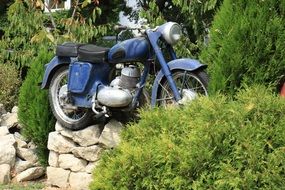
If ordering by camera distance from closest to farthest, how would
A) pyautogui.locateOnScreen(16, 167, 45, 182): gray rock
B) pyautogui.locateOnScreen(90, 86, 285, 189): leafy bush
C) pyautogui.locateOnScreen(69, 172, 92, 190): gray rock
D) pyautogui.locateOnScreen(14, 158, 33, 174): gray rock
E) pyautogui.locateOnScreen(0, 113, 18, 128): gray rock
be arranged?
pyautogui.locateOnScreen(90, 86, 285, 189): leafy bush
pyautogui.locateOnScreen(69, 172, 92, 190): gray rock
pyautogui.locateOnScreen(16, 167, 45, 182): gray rock
pyautogui.locateOnScreen(14, 158, 33, 174): gray rock
pyautogui.locateOnScreen(0, 113, 18, 128): gray rock

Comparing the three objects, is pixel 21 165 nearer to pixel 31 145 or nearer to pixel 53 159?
pixel 31 145

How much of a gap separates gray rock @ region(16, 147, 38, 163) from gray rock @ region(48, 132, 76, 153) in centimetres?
75

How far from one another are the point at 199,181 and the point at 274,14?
1.81m

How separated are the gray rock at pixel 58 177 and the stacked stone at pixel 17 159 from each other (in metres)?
0.48

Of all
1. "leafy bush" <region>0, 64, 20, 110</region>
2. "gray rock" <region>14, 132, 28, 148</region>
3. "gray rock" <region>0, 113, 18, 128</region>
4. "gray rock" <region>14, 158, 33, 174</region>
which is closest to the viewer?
"gray rock" <region>14, 158, 33, 174</region>

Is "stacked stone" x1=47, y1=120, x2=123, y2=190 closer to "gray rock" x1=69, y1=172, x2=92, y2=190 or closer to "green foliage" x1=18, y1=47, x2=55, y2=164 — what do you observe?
"gray rock" x1=69, y1=172, x2=92, y2=190

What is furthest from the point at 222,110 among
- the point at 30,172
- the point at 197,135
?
the point at 30,172

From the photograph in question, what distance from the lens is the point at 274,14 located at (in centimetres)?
455

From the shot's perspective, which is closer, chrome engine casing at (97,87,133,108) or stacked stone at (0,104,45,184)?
chrome engine casing at (97,87,133,108)

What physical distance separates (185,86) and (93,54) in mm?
1003

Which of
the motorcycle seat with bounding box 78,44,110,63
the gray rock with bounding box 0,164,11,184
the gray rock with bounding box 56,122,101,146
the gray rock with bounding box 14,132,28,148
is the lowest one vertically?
the gray rock with bounding box 0,164,11,184

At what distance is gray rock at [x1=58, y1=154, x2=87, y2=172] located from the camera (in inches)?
244

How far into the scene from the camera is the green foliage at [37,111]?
22.4 feet

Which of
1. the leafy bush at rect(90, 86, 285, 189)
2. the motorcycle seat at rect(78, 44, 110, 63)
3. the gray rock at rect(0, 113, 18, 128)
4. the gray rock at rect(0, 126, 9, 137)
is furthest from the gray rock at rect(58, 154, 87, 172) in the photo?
the leafy bush at rect(90, 86, 285, 189)
